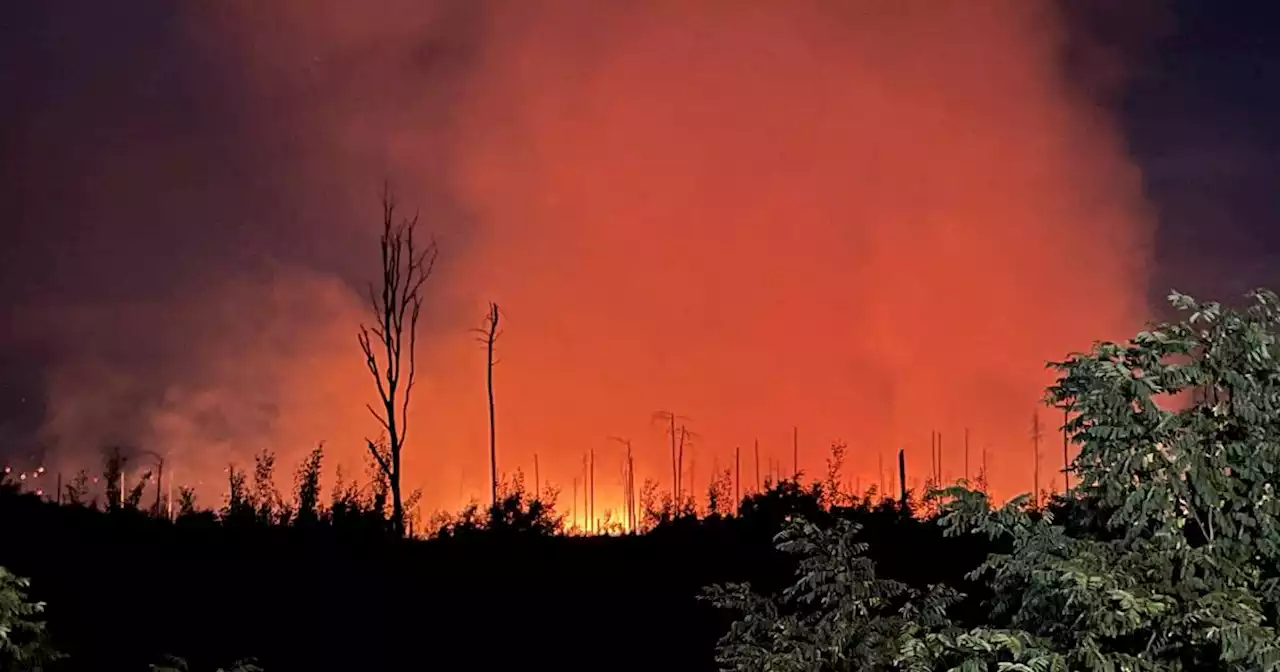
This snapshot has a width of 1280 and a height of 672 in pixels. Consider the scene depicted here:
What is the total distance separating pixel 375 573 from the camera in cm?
1077

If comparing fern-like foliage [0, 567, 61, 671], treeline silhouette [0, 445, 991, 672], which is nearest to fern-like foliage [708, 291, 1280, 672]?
fern-like foliage [0, 567, 61, 671]

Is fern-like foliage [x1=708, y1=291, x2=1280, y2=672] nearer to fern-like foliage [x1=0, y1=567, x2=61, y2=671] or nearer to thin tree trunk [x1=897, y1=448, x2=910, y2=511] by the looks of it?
fern-like foliage [x1=0, y1=567, x2=61, y2=671]

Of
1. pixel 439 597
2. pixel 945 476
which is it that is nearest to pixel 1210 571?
pixel 439 597

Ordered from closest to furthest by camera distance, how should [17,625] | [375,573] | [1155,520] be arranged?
1. [1155,520]
2. [17,625]
3. [375,573]

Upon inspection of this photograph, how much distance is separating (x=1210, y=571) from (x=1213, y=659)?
264mm

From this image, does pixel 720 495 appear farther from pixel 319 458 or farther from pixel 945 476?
pixel 319 458

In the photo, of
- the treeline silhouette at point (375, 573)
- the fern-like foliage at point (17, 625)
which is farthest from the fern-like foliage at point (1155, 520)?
the treeline silhouette at point (375, 573)

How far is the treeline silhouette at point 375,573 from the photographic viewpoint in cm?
905

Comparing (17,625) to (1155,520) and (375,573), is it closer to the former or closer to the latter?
(1155,520)

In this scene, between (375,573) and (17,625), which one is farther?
(375,573)

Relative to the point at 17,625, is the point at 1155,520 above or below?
above

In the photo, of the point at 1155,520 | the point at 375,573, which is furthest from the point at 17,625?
the point at 375,573

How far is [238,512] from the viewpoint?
11688 mm

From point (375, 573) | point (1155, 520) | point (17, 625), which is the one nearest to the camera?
point (1155, 520)
